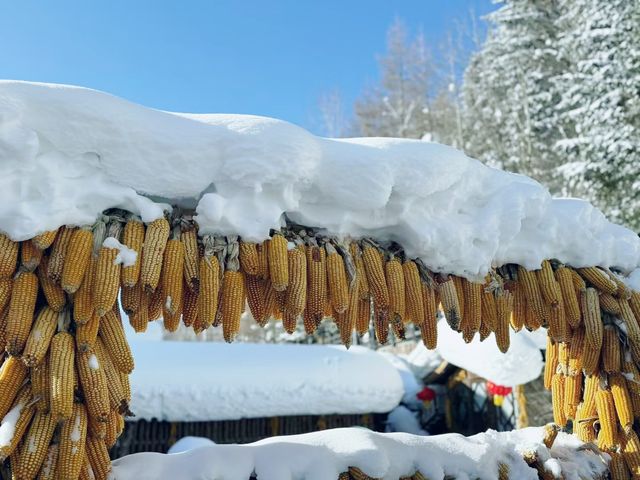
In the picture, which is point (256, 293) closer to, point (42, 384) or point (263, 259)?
point (263, 259)

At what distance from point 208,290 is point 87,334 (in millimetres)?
525

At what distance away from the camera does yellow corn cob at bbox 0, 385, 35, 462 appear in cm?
211

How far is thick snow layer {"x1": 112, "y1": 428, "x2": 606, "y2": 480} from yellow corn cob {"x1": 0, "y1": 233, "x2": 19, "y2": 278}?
1.00 m

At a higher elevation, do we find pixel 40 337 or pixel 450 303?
pixel 450 303

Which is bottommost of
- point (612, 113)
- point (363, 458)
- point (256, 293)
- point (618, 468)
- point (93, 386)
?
point (618, 468)

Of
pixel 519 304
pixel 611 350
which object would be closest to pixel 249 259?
pixel 519 304

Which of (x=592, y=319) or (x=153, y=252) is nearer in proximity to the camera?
(x=153, y=252)

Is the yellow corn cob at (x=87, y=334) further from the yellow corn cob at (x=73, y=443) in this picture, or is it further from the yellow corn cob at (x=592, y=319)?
the yellow corn cob at (x=592, y=319)

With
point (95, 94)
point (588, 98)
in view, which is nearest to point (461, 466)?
point (95, 94)

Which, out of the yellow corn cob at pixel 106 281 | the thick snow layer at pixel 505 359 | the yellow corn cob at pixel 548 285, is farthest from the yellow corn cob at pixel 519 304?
the thick snow layer at pixel 505 359

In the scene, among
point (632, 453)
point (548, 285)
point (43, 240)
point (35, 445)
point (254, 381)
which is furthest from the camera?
point (254, 381)

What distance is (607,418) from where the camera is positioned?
12.7ft

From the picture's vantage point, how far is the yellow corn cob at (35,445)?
2150mm

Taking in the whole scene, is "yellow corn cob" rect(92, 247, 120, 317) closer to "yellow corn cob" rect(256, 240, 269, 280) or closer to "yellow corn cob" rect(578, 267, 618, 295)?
"yellow corn cob" rect(256, 240, 269, 280)
